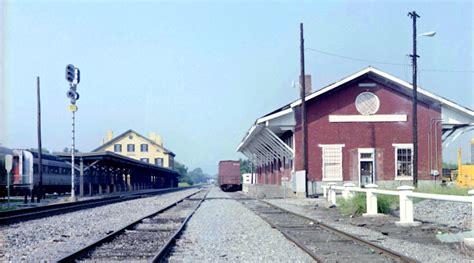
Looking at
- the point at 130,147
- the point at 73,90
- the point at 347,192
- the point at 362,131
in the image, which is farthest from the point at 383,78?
the point at 130,147

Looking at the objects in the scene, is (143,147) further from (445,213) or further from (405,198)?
(405,198)

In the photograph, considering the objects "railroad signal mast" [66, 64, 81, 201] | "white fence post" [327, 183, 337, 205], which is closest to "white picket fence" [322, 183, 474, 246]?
"white fence post" [327, 183, 337, 205]

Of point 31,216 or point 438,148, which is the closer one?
point 31,216

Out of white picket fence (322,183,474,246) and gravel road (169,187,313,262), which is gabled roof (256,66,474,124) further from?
gravel road (169,187,313,262)

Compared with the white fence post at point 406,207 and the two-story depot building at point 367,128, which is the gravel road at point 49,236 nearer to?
the white fence post at point 406,207

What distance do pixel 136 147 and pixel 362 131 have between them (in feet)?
271

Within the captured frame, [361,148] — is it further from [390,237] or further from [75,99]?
[390,237]

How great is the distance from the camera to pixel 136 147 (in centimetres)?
11394

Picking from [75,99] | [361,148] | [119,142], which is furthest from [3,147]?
[119,142]

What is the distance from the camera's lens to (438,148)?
35.9m

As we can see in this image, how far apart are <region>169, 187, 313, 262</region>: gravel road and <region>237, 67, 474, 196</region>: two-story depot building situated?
65.1ft

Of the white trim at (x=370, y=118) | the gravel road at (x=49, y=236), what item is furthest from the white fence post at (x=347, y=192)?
the white trim at (x=370, y=118)

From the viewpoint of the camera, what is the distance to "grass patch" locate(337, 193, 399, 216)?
1828 cm

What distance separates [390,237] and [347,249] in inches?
90.0
